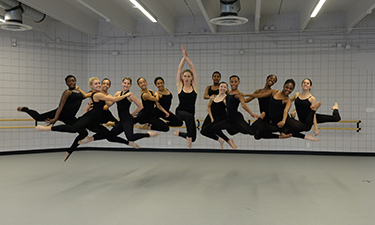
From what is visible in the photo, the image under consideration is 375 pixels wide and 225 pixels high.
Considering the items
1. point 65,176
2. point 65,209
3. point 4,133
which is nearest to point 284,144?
point 65,176

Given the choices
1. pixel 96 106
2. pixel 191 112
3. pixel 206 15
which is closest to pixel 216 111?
pixel 191 112

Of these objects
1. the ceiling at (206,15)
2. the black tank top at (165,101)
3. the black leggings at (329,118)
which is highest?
the ceiling at (206,15)

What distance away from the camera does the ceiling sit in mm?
8000

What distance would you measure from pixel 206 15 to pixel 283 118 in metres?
3.30

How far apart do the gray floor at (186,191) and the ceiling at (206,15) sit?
359 centimetres

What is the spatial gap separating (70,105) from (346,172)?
5769 millimetres

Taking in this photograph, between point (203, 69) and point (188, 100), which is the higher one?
point (203, 69)

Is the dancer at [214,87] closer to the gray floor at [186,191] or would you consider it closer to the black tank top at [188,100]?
the black tank top at [188,100]

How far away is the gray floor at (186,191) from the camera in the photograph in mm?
4102

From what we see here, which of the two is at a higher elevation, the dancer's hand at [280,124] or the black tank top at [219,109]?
the black tank top at [219,109]

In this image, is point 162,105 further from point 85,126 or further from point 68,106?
point 68,106

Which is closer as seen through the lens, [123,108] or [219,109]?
[123,108]

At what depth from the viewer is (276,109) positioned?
19.1 feet

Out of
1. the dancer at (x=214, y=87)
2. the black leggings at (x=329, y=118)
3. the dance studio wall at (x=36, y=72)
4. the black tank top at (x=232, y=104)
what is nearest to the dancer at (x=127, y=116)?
the black tank top at (x=232, y=104)
